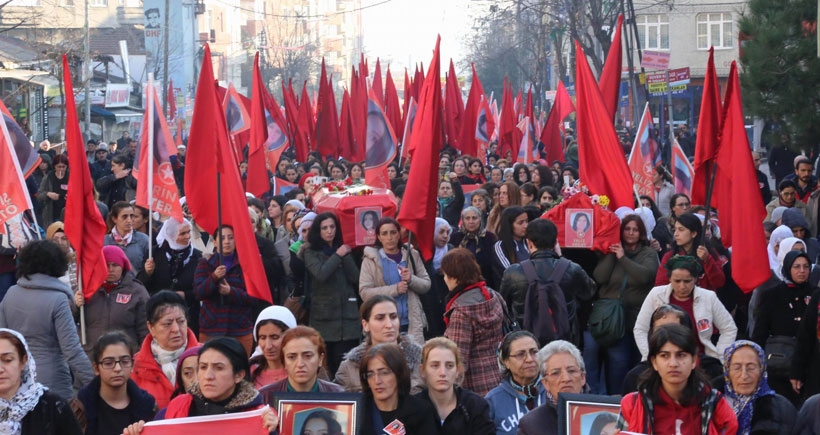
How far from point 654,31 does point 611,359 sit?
50.9 metres

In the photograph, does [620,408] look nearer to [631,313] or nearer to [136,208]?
[631,313]

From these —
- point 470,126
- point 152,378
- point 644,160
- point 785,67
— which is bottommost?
point 152,378

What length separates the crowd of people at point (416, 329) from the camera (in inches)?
208

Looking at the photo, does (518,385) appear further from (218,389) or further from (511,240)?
(511,240)

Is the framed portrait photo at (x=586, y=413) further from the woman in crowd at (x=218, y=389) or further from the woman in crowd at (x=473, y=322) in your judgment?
the woman in crowd at (x=473, y=322)

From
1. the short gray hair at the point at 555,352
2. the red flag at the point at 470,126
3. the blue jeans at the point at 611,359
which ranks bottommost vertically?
the blue jeans at the point at 611,359

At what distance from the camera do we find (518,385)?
6.48 meters

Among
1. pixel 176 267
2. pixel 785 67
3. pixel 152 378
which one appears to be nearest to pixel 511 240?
pixel 176 267

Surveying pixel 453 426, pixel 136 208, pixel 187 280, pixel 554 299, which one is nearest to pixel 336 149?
pixel 136 208

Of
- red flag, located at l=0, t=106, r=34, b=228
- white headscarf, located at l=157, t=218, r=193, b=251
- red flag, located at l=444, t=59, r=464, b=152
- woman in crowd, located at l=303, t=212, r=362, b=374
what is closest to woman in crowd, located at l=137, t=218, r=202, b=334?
white headscarf, located at l=157, t=218, r=193, b=251

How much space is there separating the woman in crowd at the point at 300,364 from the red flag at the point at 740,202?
4.07 meters

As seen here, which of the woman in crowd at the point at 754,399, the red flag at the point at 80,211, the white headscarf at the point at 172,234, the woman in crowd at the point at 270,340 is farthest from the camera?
the white headscarf at the point at 172,234

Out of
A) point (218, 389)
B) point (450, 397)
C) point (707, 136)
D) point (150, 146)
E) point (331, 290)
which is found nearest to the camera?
point (218, 389)

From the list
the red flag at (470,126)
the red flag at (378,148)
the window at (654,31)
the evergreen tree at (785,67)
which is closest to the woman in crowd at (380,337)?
the red flag at (378,148)
